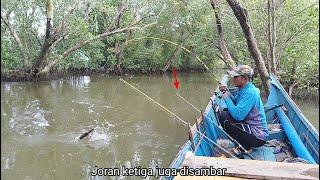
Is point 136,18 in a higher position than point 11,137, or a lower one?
higher

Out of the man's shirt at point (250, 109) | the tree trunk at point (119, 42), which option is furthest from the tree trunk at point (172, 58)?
the man's shirt at point (250, 109)

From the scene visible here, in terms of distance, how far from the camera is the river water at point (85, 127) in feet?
21.9

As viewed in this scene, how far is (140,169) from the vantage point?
6.28 meters

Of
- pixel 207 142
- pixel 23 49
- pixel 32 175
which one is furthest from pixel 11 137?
pixel 23 49

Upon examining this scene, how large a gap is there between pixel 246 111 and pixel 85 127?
527 cm

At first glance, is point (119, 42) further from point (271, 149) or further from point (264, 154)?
point (264, 154)

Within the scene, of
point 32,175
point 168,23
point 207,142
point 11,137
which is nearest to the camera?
point 207,142

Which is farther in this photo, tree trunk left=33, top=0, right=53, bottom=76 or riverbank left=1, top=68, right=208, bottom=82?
riverbank left=1, top=68, right=208, bottom=82

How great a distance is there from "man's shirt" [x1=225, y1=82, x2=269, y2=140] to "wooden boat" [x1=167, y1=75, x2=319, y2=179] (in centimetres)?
37

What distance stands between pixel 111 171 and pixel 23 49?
32.5ft

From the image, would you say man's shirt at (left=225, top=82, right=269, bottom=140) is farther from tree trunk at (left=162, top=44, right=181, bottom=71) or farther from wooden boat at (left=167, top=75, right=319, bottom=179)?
tree trunk at (left=162, top=44, right=181, bottom=71)

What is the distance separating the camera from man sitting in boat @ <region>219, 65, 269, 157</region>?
15.4 feet

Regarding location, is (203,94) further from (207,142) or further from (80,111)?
(207,142)

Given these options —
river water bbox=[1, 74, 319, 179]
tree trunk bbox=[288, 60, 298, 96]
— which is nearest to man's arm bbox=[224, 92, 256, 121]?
river water bbox=[1, 74, 319, 179]
